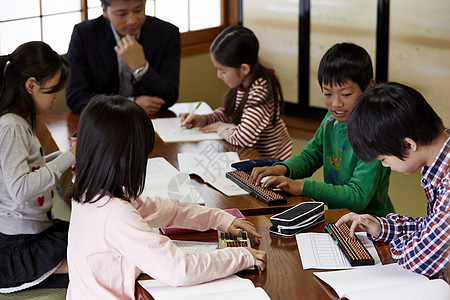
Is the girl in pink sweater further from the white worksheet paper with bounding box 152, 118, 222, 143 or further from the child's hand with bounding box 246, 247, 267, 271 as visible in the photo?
the white worksheet paper with bounding box 152, 118, 222, 143

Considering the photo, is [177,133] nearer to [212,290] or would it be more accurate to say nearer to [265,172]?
[265,172]

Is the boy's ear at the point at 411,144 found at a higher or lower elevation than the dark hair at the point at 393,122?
lower

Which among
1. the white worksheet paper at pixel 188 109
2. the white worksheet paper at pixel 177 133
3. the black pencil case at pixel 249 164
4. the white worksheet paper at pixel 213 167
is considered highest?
the black pencil case at pixel 249 164

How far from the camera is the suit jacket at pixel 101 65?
302cm

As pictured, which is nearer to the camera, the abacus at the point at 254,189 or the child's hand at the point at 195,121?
the abacus at the point at 254,189

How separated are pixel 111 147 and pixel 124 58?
1676mm

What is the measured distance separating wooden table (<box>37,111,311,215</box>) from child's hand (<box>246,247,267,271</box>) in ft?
1.26

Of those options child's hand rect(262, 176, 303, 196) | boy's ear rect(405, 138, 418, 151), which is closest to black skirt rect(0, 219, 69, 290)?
child's hand rect(262, 176, 303, 196)

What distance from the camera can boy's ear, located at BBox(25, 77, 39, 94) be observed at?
1955 millimetres

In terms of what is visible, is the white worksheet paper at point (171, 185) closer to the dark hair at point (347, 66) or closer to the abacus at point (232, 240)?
the abacus at point (232, 240)

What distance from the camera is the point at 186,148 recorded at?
2510mm

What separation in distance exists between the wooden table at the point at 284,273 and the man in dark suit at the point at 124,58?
5.02 ft

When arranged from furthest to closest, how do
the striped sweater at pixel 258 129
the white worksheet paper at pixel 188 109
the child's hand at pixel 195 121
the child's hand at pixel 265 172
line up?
the white worksheet paper at pixel 188 109 < the child's hand at pixel 195 121 < the striped sweater at pixel 258 129 < the child's hand at pixel 265 172

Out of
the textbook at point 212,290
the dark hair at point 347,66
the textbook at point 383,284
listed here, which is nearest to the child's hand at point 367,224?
the textbook at point 383,284
